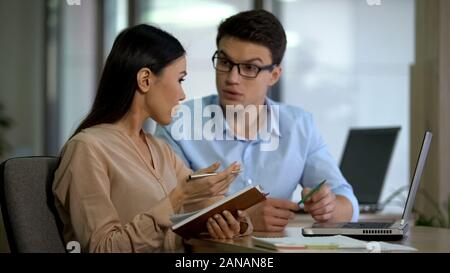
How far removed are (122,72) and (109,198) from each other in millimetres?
271

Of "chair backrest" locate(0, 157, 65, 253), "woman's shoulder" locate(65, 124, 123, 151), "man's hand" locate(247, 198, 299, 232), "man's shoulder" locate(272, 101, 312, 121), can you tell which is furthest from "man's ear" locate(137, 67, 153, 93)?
"man's shoulder" locate(272, 101, 312, 121)

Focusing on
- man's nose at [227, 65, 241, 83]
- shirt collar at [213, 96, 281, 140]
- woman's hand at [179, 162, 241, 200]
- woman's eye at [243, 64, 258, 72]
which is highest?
woman's eye at [243, 64, 258, 72]

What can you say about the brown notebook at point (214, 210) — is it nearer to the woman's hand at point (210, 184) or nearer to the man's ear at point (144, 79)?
the woman's hand at point (210, 184)

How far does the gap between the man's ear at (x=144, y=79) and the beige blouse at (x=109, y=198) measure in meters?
0.10

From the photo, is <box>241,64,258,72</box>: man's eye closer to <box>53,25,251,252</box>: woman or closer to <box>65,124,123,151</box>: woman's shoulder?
<box>53,25,251,252</box>: woman

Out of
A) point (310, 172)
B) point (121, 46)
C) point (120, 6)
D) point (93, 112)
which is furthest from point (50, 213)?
point (310, 172)

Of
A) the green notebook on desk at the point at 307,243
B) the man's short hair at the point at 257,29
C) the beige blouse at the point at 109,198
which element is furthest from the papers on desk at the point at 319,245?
the man's short hair at the point at 257,29

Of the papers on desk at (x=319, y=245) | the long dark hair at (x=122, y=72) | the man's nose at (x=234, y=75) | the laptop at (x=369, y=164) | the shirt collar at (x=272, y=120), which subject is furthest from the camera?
the laptop at (x=369, y=164)

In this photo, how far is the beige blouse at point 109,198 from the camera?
4.86ft

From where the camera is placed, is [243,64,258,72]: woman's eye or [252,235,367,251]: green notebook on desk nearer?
[252,235,367,251]: green notebook on desk

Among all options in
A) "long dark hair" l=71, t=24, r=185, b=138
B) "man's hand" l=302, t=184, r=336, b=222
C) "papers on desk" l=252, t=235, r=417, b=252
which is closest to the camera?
"papers on desk" l=252, t=235, r=417, b=252

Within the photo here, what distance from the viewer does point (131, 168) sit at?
1.61 meters

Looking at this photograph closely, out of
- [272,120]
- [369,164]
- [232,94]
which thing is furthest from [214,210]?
[369,164]

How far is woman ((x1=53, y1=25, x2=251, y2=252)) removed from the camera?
4.87 ft
